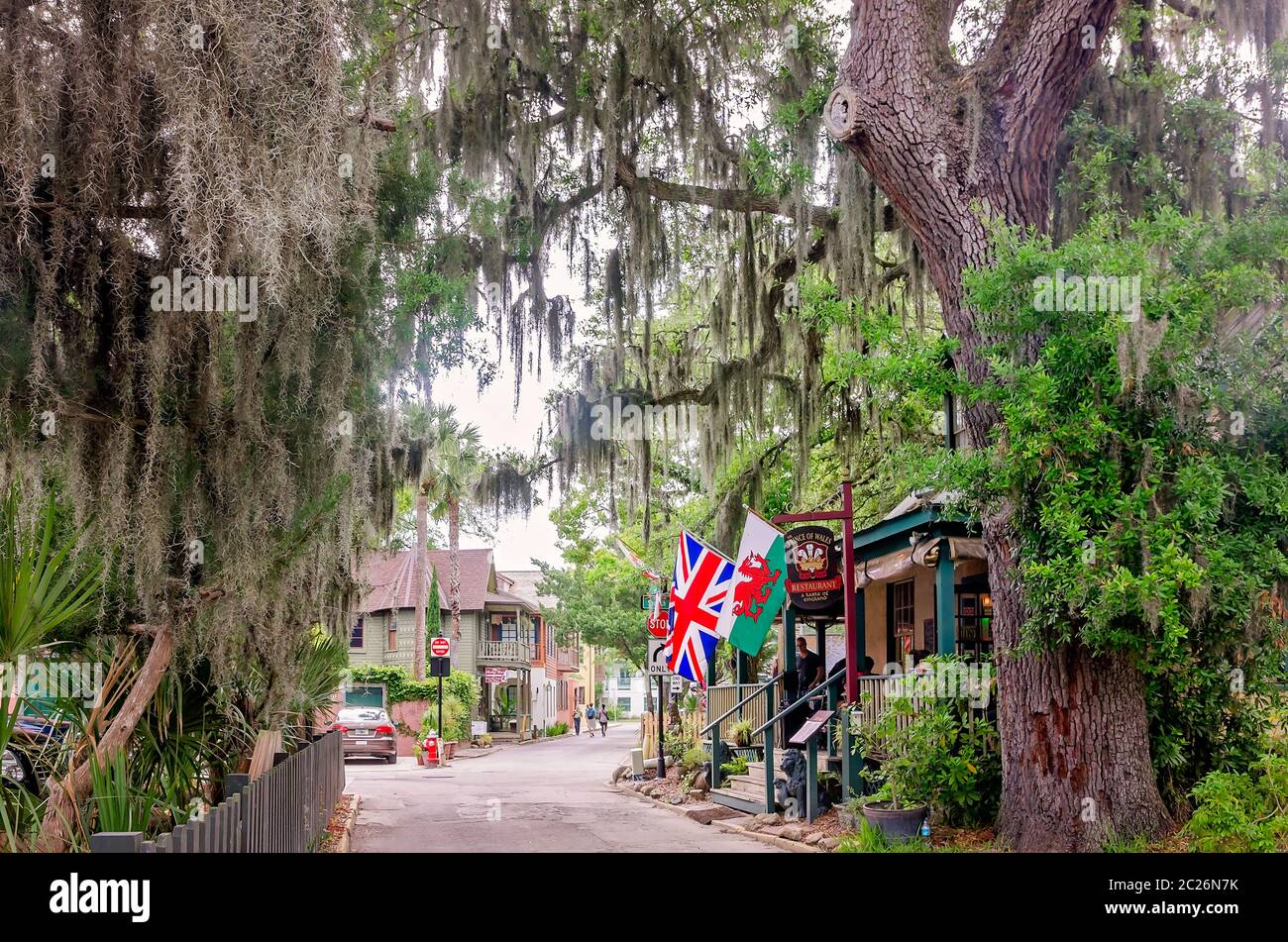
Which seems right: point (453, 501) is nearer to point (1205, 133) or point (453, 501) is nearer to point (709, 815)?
point (709, 815)

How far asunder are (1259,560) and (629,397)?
8.72 m

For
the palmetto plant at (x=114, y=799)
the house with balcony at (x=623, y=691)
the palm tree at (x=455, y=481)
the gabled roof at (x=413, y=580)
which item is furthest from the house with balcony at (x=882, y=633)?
the house with balcony at (x=623, y=691)

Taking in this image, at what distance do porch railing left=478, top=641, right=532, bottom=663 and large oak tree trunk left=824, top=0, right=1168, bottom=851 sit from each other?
3737cm

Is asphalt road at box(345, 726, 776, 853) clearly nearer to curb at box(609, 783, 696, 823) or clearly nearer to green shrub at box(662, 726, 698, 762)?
curb at box(609, 783, 696, 823)

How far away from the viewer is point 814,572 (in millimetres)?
12992

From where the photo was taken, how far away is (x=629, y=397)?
1517 cm

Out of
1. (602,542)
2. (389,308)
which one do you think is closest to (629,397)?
(389,308)

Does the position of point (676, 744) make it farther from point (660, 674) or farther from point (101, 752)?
point (101, 752)

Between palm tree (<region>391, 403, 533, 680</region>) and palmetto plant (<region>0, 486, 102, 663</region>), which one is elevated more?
palm tree (<region>391, 403, 533, 680</region>)

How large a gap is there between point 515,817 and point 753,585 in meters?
4.37

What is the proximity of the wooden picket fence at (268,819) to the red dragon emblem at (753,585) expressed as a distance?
472 cm

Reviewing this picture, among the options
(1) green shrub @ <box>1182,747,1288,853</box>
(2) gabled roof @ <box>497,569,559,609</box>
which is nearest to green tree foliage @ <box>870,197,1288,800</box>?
(1) green shrub @ <box>1182,747,1288,853</box>

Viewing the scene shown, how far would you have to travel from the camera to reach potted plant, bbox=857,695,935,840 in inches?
366

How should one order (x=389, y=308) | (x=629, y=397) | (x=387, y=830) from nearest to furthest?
1. (x=389, y=308)
2. (x=387, y=830)
3. (x=629, y=397)
